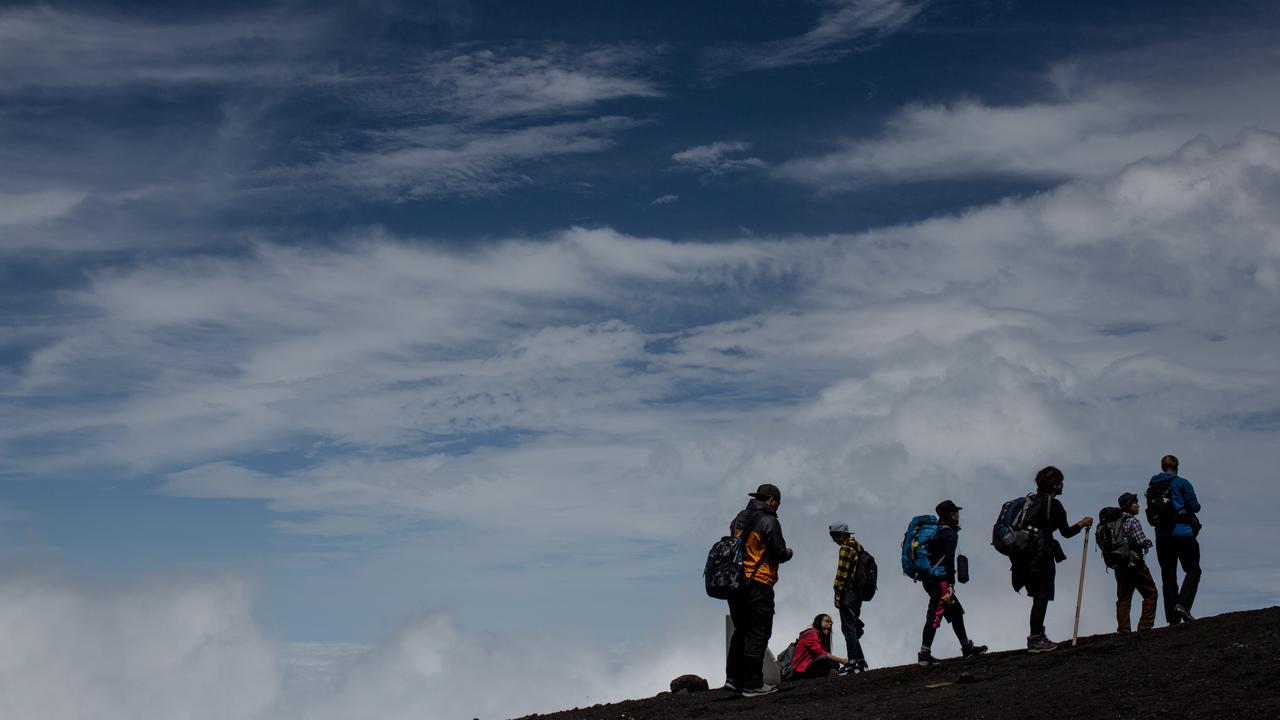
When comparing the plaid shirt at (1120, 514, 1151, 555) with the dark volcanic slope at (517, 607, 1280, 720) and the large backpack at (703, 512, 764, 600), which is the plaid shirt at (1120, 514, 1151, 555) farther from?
the large backpack at (703, 512, 764, 600)

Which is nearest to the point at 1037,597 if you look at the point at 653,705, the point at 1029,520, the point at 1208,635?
the point at 1029,520

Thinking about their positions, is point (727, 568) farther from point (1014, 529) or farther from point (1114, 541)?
point (1114, 541)

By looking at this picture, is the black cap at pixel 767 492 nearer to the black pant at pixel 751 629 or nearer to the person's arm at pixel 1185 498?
the black pant at pixel 751 629

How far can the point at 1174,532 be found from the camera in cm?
1748

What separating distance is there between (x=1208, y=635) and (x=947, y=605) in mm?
3204

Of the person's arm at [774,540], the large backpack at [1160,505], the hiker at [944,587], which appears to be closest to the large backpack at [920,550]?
the hiker at [944,587]

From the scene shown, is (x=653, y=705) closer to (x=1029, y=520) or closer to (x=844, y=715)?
(x=844, y=715)

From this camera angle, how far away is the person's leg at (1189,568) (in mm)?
17531

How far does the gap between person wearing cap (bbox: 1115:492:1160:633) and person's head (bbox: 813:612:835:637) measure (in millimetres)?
4070

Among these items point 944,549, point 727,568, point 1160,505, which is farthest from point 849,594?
point 1160,505

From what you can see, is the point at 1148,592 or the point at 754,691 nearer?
the point at 754,691

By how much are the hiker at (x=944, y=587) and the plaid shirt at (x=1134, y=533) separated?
2599mm

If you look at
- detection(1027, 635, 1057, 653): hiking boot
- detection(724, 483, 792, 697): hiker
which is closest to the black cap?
detection(724, 483, 792, 697): hiker

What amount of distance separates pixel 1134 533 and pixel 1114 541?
292 mm
